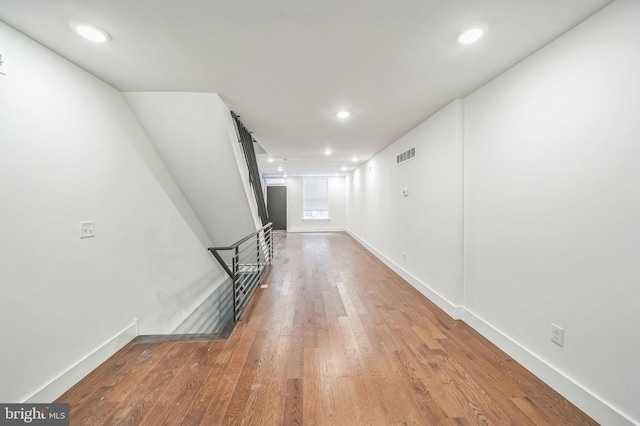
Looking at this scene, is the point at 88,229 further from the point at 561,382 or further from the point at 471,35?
the point at 561,382

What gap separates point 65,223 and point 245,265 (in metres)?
1.86

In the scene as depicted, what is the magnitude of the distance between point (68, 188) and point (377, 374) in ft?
8.93

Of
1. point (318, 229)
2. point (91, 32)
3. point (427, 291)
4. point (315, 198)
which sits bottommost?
point (427, 291)

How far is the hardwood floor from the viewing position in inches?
54.8

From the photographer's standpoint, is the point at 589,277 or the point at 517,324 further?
the point at 517,324

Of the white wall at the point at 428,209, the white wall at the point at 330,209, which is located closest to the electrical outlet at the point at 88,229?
the white wall at the point at 428,209

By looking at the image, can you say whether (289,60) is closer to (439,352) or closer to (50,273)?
(50,273)

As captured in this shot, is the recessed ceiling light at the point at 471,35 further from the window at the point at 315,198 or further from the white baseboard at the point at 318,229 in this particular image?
the white baseboard at the point at 318,229

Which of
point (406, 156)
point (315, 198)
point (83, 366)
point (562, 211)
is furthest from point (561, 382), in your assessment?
point (315, 198)

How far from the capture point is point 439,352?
197 cm

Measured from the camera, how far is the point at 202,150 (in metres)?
2.77

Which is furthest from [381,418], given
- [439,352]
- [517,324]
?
[517,324]

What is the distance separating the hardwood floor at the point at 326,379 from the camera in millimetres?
1392

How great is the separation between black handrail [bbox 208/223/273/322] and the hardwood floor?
28 centimetres
